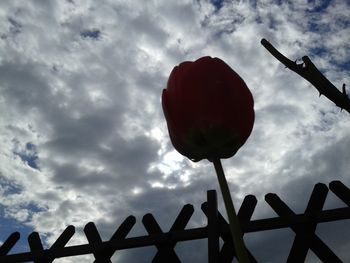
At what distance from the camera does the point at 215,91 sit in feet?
1.43

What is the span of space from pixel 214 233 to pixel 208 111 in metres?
2.31

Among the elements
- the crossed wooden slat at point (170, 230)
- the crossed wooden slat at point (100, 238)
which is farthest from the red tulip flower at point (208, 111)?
the crossed wooden slat at point (100, 238)

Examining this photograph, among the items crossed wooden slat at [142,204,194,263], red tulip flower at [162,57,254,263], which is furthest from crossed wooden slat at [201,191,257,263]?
red tulip flower at [162,57,254,263]

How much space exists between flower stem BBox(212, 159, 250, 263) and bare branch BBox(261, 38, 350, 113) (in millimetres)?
127

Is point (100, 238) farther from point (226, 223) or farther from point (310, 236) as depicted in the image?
point (310, 236)

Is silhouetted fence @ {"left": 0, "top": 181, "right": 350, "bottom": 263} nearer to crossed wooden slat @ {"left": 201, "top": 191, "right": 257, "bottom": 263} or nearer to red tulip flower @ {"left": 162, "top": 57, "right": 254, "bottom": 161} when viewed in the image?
crossed wooden slat @ {"left": 201, "top": 191, "right": 257, "bottom": 263}

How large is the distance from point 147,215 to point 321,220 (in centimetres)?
140

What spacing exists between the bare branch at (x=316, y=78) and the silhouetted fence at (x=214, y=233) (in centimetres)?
224

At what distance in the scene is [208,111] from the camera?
43 cm

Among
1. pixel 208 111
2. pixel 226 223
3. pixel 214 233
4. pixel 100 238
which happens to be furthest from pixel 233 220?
pixel 100 238

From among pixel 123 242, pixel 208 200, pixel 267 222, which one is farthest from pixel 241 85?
pixel 123 242

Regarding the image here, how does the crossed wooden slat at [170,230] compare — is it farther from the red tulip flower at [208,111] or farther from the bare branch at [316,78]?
the bare branch at [316,78]

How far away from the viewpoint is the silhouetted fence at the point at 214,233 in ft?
8.10

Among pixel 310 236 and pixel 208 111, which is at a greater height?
pixel 310 236
